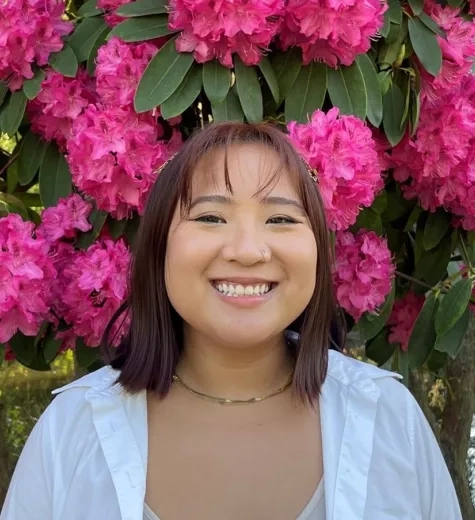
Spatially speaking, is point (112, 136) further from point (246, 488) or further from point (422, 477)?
point (422, 477)

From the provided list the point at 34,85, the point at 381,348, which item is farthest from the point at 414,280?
the point at 34,85

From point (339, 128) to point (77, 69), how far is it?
0.60 m

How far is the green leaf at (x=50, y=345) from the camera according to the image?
2012mm

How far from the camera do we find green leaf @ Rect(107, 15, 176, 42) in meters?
1.74

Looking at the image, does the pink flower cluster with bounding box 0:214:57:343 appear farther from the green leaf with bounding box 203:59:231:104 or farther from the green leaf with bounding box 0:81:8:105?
the green leaf with bounding box 203:59:231:104

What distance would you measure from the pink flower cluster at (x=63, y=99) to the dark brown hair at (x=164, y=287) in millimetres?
481

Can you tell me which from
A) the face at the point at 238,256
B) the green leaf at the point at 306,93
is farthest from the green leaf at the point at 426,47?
the face at the point at 238,256

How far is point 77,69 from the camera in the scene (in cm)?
188

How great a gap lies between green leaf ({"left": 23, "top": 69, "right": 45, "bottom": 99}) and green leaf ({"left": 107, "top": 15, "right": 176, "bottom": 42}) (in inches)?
7.9

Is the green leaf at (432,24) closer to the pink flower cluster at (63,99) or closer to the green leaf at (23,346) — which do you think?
the pink flower cluster at (63,99)

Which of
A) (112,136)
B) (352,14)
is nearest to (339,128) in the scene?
(352,14)

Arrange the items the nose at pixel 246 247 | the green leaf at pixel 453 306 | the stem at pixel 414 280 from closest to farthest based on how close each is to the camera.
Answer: the nose at pixel 246 247, the green leaf at pixel 453 306, the stem at pixel 414 280

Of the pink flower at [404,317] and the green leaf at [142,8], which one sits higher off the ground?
the green leaf at [142,8]

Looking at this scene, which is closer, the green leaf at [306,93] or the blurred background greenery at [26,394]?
the green leaf at [306,93]
